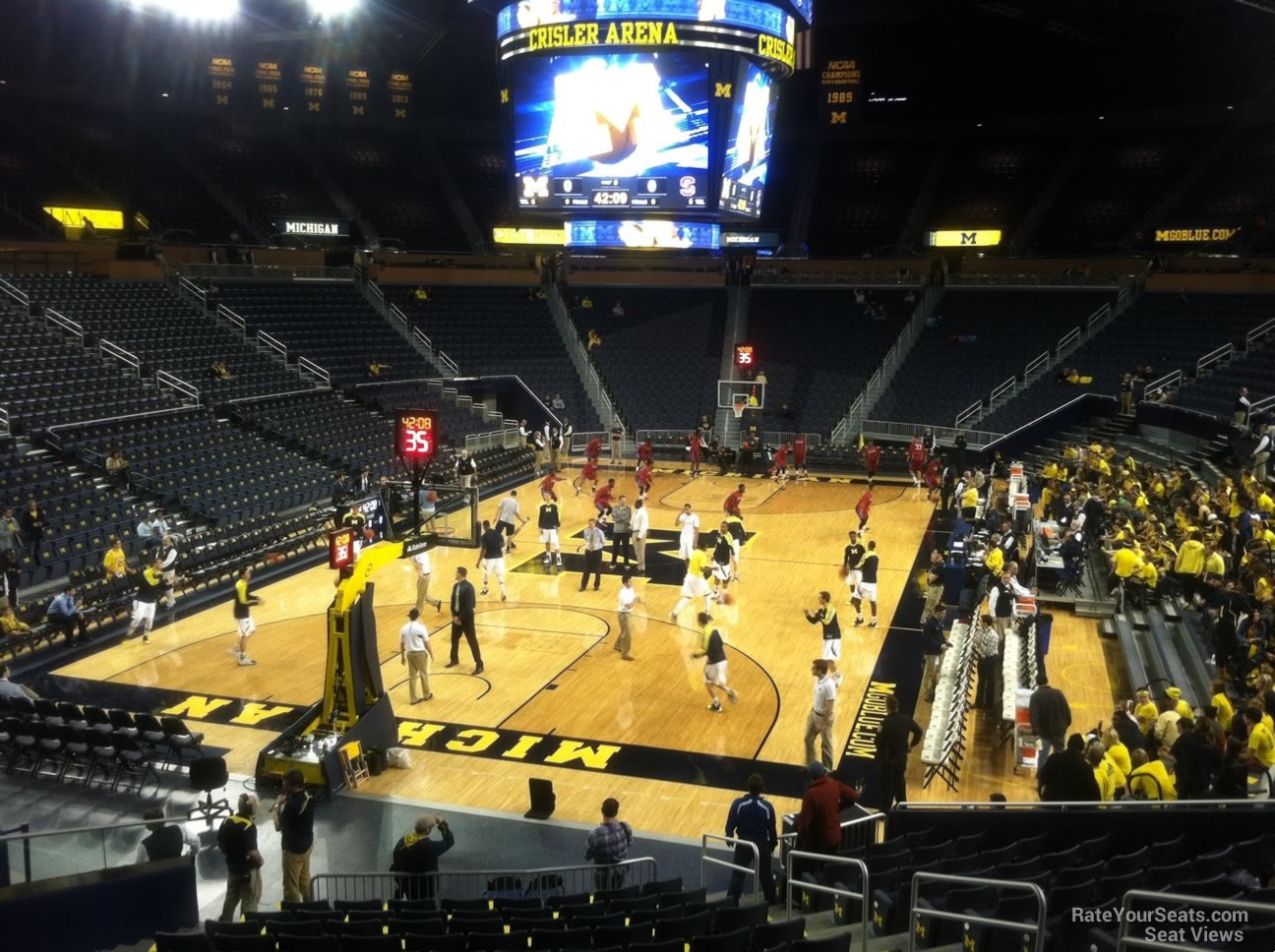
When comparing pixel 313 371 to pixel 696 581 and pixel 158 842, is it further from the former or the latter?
pixel 158 842

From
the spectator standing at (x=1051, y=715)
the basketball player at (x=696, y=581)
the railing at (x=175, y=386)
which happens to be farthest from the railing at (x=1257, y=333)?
the railing at (x=175, y=386)

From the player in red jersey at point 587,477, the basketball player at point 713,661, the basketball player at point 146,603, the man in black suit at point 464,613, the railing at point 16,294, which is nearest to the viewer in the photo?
the basketball player at point 713,661

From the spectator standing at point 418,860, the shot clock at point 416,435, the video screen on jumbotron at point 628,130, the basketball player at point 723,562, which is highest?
the video screen on jumbotron at point 628,130

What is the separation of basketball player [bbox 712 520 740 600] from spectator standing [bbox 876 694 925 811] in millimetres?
8518

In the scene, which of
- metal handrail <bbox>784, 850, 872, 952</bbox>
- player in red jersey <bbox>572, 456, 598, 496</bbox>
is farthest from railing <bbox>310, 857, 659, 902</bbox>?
player in red jersey <bbox>572, 456, 598, 496</bbox>

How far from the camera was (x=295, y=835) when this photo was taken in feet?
30.1

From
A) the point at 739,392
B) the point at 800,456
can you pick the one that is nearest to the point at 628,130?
the point at 800,456

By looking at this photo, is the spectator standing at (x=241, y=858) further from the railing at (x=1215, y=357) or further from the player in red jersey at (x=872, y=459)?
the railing at (x=1215, y=357)

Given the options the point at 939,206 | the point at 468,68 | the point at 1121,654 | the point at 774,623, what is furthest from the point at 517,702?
the point at 468,68

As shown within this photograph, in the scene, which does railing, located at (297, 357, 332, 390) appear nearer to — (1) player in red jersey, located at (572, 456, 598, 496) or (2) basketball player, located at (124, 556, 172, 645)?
(1) player in red jersey, located at (572, 456, 598, 496)

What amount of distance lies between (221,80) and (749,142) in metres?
30.5

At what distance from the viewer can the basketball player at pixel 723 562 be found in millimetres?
19312

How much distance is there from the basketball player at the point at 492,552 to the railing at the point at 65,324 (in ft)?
→ 49.4

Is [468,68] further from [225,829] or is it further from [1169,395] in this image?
[225,829]
